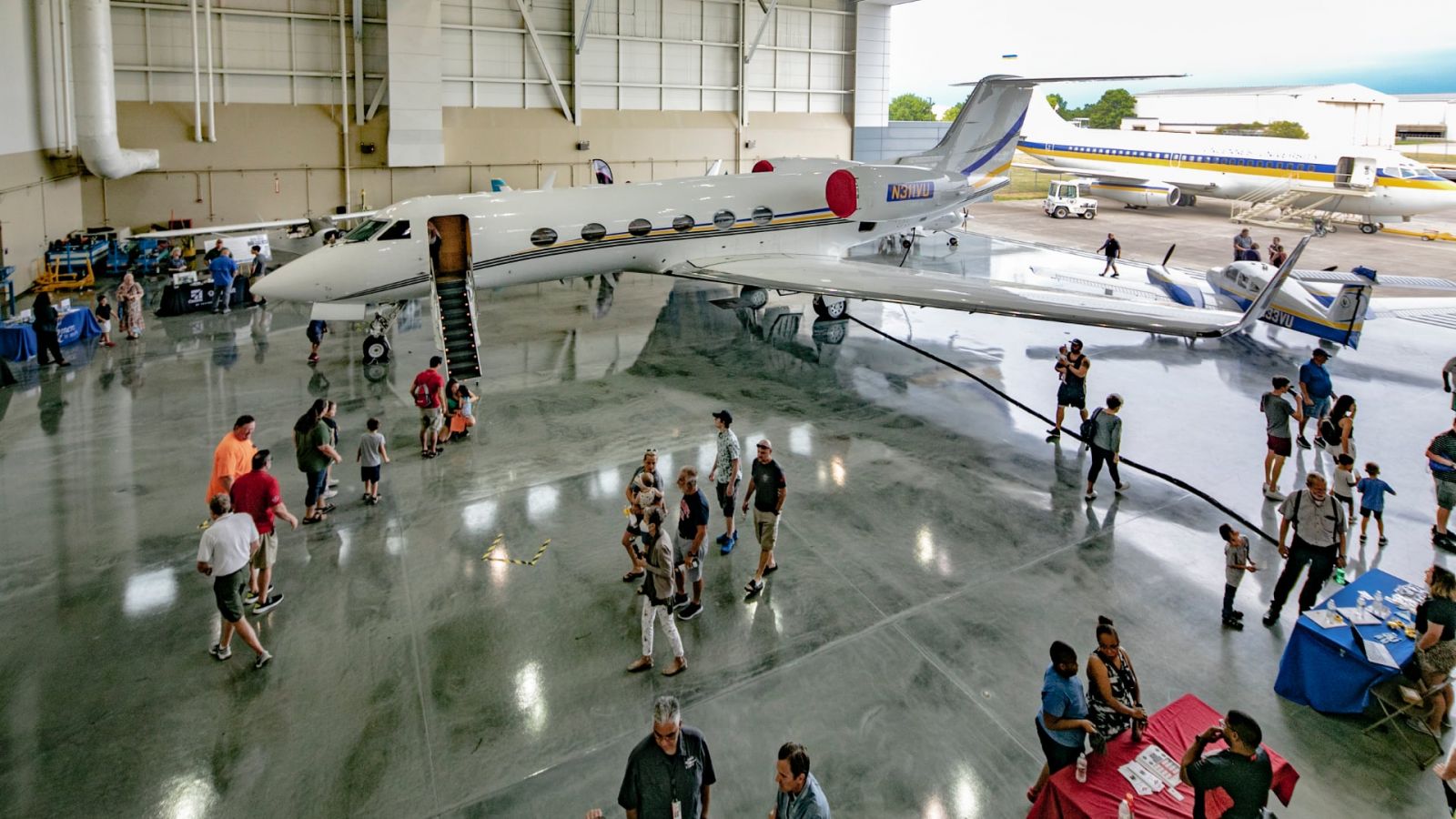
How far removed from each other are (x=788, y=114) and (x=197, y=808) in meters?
38.1

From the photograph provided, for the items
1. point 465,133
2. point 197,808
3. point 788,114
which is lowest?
point 197,808

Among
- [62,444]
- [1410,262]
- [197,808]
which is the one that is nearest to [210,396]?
[62,444]

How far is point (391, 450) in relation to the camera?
11.9 meters

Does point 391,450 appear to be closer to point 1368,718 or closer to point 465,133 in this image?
point 1368,718

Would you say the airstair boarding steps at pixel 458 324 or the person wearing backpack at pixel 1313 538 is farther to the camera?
the airstair boarding steps at pixel 458 324

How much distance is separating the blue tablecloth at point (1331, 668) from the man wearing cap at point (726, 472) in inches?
207

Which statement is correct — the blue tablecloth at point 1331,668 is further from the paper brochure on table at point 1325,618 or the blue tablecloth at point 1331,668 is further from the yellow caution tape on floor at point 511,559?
the yellow caution tape on floor at point 511,559

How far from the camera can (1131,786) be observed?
4914 millimetres

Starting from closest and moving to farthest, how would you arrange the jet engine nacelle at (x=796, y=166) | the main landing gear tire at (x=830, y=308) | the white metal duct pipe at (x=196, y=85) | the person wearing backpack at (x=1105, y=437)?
the person wearing backpack at (x=1105, y=437)
the main landing gear tire at (x=830, y=308)
the jet engine nacelle at (x=796, y=166)
the white metal duct pipe at (x=196, y=85)

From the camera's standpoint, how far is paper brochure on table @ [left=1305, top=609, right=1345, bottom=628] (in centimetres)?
647

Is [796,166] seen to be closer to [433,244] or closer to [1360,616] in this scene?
[433,244]

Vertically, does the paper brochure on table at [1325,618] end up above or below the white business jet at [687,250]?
below

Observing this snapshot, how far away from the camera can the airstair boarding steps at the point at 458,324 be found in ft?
45.6

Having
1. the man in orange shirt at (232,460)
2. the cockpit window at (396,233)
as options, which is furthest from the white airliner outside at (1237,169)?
the man in orange shirt at (232,460)
